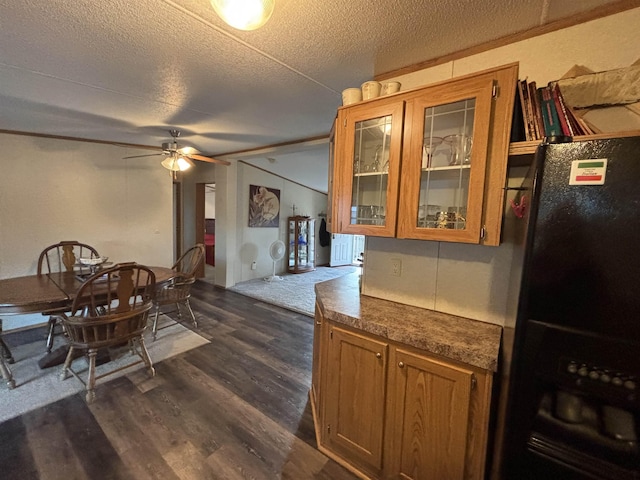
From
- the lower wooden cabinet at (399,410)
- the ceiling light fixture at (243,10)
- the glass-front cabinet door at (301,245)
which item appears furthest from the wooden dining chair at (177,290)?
the glass-front cabinet door at (301,245)

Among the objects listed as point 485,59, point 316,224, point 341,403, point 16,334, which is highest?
point 485,59

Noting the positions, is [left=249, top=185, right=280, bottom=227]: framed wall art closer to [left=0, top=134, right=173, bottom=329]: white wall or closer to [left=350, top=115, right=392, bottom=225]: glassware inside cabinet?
[left=0, top=134, right=173, bottom=329]: white wall

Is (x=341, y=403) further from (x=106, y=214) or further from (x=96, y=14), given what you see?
(x=106, y=214)

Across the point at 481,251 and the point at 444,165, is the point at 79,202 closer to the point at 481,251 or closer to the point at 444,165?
the point at 444,165

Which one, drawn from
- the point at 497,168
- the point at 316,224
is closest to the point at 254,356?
the point at 497,168

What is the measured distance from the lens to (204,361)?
272 centimetres

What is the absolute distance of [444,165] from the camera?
148 cm

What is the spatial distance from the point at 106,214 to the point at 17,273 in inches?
46.1

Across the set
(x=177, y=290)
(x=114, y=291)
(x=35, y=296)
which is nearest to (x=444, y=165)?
(x=114, y=291)

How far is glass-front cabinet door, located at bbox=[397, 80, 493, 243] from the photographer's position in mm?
1312

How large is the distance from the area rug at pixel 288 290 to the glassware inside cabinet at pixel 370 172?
8.53 feet

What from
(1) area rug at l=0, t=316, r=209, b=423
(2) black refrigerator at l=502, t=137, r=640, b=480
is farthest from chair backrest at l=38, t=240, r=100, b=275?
(2) black refrigerator at l=502, t=137, r=640, b=480

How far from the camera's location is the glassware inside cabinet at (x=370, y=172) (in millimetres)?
1648

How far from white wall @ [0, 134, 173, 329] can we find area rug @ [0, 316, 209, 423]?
3.43ft
